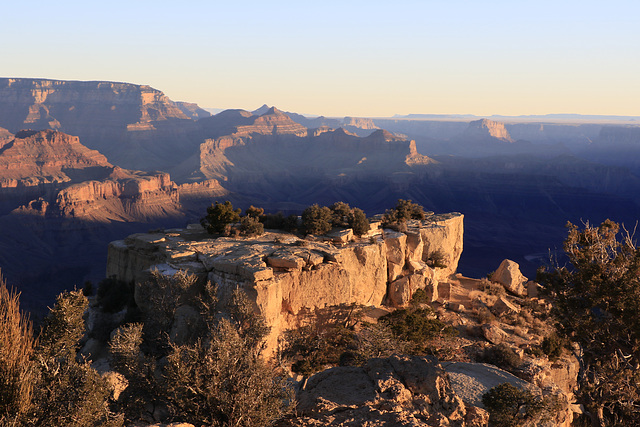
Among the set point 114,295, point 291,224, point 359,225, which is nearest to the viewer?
point 114,295

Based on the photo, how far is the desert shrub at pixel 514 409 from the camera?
13523mm

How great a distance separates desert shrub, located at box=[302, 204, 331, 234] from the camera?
27.3 m

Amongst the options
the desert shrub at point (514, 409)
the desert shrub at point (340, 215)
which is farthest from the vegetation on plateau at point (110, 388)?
the desert shrub at point (340, 215)

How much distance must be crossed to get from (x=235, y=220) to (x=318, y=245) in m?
6.73

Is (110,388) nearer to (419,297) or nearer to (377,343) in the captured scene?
(377,343)

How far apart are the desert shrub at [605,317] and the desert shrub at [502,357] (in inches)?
146

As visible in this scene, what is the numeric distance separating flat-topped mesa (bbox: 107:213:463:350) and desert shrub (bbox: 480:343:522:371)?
18.7 feet

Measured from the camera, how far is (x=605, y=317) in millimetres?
16312

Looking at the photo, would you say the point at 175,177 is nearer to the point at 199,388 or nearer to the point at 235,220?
the point at 235,220

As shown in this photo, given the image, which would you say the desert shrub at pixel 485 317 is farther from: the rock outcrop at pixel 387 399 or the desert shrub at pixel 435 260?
the rock outcrop at pixel 387 399

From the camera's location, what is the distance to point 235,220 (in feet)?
94.4

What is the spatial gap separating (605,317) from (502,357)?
247 inches

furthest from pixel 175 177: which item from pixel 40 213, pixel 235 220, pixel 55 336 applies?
pixel 55 336

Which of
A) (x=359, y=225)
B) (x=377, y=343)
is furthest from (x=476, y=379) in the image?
(x=359, y=225)
